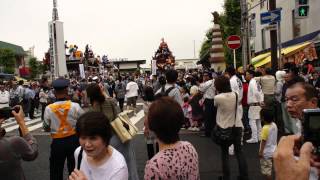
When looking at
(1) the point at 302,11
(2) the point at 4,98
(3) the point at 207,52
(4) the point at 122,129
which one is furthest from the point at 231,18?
(4) the point at 122,129

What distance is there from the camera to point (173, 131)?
270 cm

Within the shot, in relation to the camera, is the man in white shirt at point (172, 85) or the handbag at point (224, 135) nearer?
the handbag at point (224, 135)

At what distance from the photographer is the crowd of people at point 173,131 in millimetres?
2600

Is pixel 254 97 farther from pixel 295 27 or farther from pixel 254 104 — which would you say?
pixel 295 27

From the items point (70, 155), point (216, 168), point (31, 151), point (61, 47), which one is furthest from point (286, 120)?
point (61, 47)

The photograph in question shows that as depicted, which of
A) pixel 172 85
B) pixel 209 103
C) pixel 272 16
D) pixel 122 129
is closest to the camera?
pixel 122 129

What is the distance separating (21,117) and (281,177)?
2.39m

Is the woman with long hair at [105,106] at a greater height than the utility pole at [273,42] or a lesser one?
lesser

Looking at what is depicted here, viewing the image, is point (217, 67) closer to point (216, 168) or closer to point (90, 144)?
point (216, 168)

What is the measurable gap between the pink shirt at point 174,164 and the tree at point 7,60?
2850 inches

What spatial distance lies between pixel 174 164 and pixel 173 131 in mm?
219

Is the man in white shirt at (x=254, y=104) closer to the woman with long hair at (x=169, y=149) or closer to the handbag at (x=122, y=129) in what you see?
the handbag at (x=122, y=129)

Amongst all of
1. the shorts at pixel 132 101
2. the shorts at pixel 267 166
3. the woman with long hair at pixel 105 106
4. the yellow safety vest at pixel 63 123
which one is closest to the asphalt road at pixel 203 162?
the shorts at pixel 267 166

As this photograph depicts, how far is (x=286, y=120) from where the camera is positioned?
9609 mm
